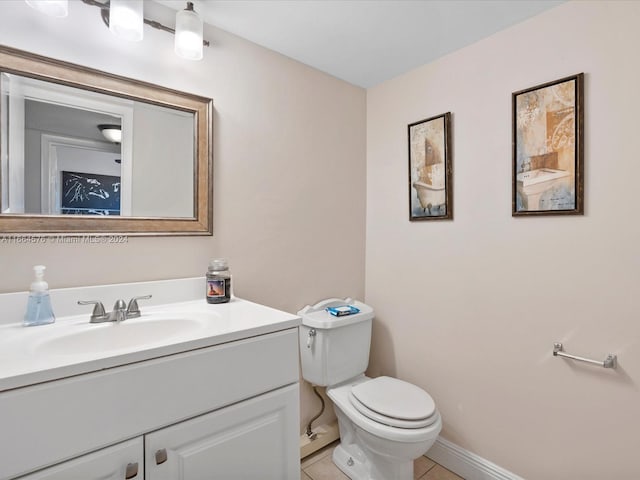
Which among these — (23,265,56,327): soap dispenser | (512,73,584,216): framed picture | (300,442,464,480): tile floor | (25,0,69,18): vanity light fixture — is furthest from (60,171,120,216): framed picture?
(512,73,584,216): framed picture

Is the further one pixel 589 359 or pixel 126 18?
pixel 589 359

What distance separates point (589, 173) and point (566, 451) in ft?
3.61

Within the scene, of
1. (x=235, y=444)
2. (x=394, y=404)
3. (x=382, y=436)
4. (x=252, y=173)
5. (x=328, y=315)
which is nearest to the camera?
(x=235, y=444)

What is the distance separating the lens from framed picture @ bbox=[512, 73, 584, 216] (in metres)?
1.31

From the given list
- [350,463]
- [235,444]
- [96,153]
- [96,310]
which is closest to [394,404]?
[350,463]

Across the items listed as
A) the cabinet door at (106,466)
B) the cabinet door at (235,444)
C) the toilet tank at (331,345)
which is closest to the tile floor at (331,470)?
the toilet tank at (331,345)

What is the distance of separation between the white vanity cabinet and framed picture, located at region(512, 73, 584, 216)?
3.77 ft

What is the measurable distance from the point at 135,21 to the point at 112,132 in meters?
0.40

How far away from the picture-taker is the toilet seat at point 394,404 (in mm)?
A: 1381

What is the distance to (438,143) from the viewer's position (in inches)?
69.6

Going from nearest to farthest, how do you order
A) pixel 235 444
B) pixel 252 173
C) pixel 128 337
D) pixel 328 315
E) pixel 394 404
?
pixel 235 444 < pixel 128 337 < pixel 394 404 < pixel 252 173 < pixel 328 315

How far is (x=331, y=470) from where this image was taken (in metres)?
1.73

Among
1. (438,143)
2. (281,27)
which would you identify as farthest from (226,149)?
(438,143)

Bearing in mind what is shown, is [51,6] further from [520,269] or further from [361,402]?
[520,269]
